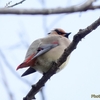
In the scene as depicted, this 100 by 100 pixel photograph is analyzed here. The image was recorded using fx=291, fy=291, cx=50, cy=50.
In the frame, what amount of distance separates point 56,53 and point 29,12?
157 cm

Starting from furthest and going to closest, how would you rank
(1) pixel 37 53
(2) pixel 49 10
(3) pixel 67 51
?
(1) pixel 37 53, (3) pixel 67 51, (2) pixel 49 10

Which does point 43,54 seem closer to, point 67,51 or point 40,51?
point 40,51

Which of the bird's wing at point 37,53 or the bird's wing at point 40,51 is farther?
the bird's wing at point 40,51

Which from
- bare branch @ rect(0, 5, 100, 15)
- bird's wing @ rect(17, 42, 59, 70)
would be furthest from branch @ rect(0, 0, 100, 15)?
bird's wing @ rect(17, 42, 59, 70)

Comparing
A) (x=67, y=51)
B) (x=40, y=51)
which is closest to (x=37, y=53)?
(x=40, y=51)

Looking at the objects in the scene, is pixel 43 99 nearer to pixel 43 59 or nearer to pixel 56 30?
pixel 43 59

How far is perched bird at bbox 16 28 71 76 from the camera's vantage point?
2959 millimetres

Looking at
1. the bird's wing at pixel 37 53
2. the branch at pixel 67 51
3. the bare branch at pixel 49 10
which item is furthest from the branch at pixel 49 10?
the bird's wing at pixel 37 53

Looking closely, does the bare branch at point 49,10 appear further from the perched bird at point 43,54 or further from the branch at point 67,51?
the perched bird at point 43,54

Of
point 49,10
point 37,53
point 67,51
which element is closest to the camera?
point 49,10

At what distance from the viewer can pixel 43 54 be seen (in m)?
3.13

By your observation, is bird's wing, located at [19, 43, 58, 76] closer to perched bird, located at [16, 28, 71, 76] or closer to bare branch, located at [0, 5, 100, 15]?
perched bird, located at [16, 28, 71, 76]

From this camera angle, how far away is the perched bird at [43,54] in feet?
9.71

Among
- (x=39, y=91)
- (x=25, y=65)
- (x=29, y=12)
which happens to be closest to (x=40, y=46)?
(x=25, y=65)
